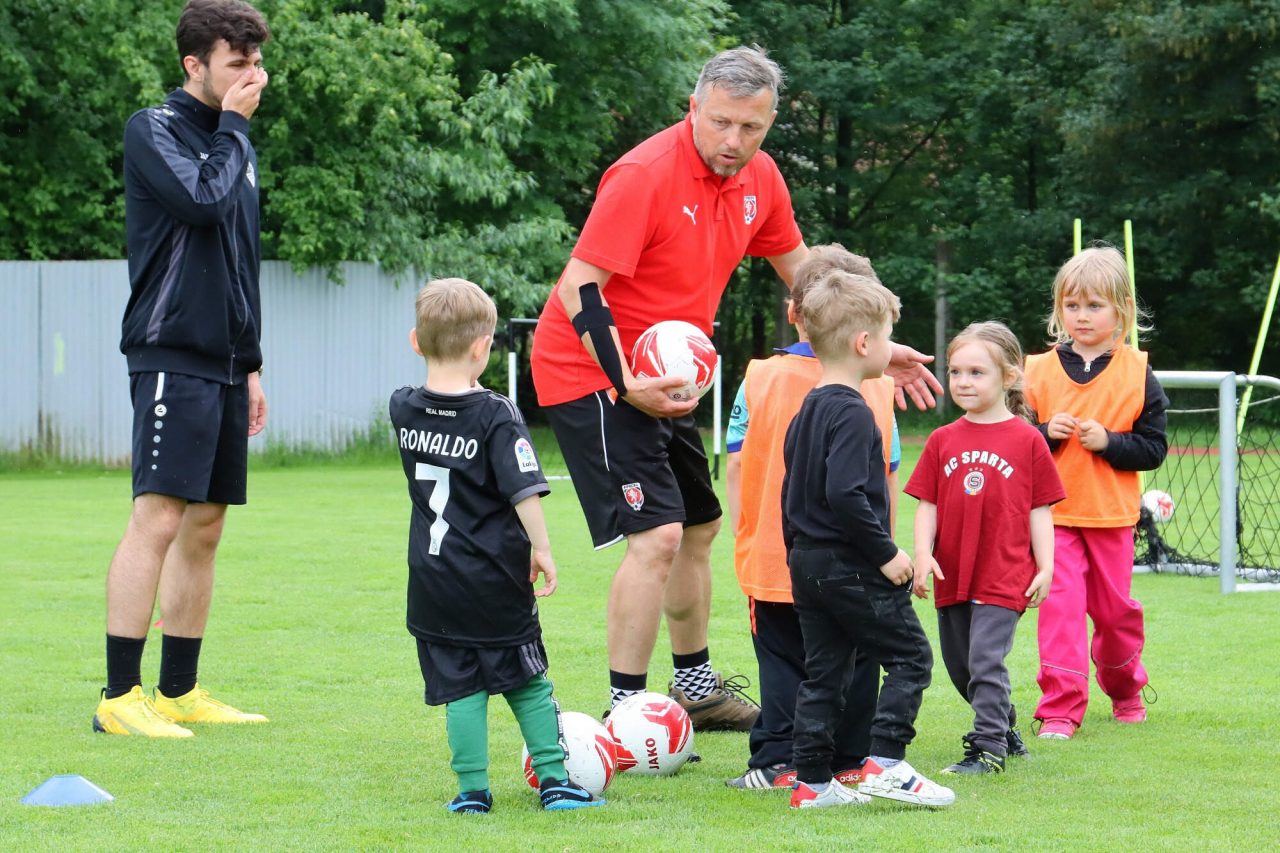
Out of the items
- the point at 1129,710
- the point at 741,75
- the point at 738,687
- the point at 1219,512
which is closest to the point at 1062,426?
the point at 1129,710

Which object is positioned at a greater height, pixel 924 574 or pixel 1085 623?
pixel 924 574

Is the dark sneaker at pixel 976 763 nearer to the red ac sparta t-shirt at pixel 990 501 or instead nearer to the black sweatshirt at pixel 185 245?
the red ac sparta t-shirt at pixel 990 501

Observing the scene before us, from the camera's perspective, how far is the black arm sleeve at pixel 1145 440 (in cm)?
576

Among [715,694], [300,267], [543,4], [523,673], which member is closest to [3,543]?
[715,694]

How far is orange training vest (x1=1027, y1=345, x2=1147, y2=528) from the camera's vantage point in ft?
19.1

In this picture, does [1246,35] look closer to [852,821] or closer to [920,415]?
[920,415]

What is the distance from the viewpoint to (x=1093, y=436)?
5.71 m

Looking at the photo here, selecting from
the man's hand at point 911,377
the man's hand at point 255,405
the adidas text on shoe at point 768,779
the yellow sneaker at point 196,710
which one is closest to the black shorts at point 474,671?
the adidas text on shoe at point 768,779

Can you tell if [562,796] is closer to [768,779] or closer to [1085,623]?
[768,779]

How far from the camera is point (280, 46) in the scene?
2102 cm

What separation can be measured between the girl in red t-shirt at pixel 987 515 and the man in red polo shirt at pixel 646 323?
0.29 metres

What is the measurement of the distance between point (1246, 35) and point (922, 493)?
23.9 metres

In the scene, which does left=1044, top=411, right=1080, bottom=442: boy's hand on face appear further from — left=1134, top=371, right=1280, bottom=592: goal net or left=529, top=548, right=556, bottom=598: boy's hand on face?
left=1134, top=371, right=1280, bottom=592: goal net

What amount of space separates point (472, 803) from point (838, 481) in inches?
51.2
